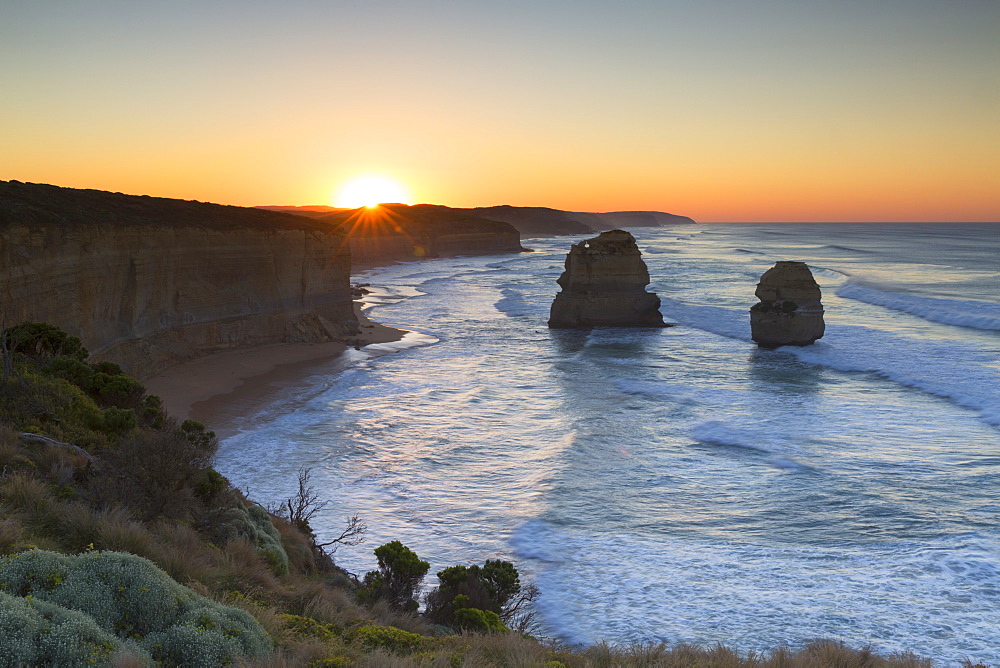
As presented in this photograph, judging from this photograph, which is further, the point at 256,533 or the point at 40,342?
the point at 40,342

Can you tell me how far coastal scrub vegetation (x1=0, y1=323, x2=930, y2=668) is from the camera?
5.34 meters

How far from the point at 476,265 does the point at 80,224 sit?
7413cm

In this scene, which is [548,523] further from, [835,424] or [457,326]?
[457,326]

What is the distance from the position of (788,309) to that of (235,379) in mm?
24116

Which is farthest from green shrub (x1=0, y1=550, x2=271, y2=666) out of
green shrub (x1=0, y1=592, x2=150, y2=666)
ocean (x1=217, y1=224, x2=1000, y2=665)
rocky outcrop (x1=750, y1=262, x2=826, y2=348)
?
rocky outcrop (x1=750, y1=262, x2=826, y2=348)

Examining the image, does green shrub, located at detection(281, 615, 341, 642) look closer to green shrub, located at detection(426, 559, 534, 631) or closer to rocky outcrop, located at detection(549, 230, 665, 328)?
green shrub, located at detection(426, 559, 534, 631)

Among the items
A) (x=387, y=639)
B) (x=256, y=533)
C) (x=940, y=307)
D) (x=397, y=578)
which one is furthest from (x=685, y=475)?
(x=940, y=307)

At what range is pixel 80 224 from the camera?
69.8 ft

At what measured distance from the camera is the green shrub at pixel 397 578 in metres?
9.28

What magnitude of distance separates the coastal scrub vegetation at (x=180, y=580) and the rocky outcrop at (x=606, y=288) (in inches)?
1061

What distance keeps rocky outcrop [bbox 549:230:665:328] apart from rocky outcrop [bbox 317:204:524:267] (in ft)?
195

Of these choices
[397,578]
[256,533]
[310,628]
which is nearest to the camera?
[310,628]

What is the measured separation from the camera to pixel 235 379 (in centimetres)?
2533

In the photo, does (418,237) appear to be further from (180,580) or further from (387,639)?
(387,639)
